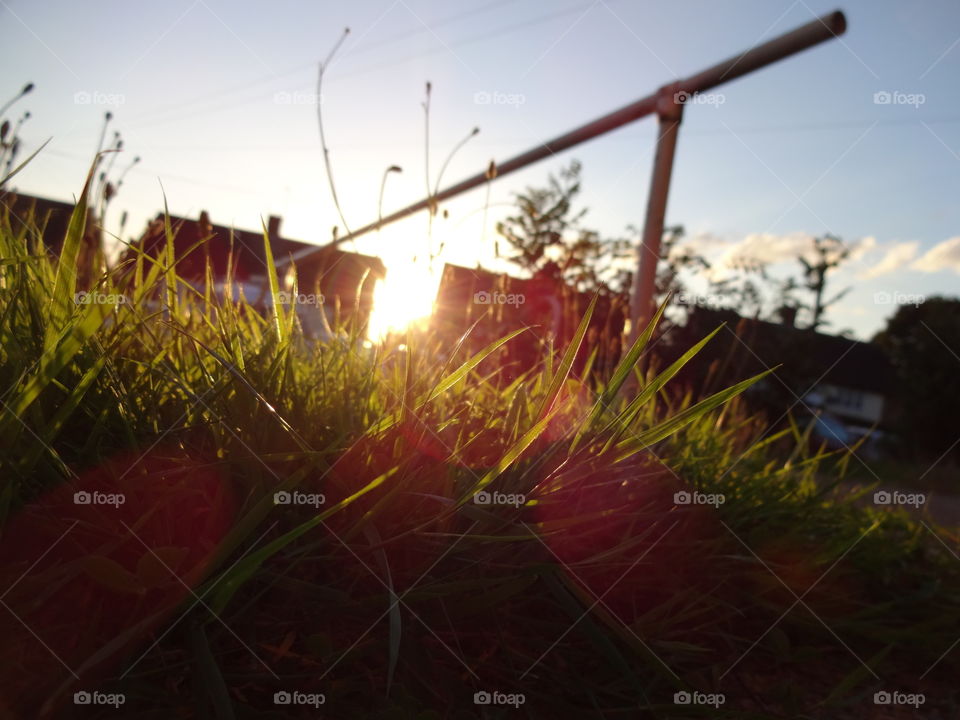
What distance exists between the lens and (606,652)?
132cm

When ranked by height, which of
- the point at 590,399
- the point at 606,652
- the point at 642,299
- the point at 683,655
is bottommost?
the point at 683,655

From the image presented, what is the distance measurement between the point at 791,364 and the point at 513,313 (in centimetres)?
1594

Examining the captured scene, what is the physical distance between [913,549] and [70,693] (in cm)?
289

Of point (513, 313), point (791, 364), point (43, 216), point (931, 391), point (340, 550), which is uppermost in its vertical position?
point (791, 364)

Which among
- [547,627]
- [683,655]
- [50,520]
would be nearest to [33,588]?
[50,520]

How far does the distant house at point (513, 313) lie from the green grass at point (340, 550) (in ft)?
1.66

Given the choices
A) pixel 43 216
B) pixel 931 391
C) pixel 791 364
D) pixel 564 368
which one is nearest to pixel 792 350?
pixel 791 364

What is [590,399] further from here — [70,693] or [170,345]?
[70,693]

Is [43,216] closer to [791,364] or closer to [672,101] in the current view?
[672,101]

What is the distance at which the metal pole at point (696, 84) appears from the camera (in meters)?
3.13

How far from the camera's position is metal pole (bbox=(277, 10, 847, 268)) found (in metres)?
3.13

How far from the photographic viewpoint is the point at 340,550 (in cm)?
135

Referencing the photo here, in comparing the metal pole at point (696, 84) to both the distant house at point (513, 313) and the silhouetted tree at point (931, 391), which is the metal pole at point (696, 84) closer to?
the distant house at point (513, 313)

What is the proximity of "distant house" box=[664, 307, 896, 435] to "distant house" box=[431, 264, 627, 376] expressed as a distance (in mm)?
659
